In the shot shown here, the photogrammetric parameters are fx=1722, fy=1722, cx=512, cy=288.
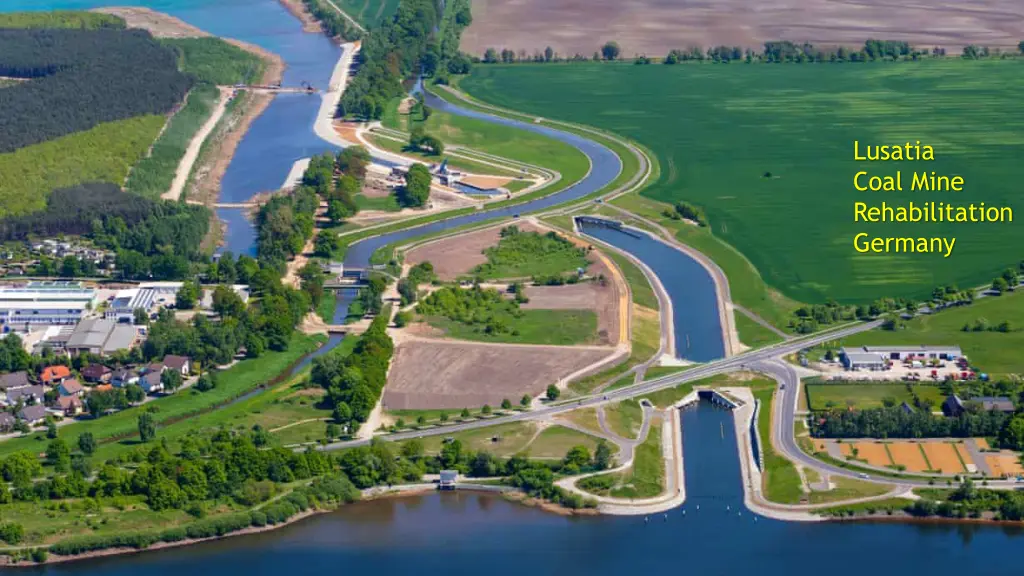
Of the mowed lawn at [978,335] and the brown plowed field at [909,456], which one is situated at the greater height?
the mowed lawn at [978,335]

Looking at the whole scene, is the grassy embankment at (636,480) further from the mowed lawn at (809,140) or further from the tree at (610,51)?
the tree at (610,51)

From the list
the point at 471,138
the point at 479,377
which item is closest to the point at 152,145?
the point at 471,138

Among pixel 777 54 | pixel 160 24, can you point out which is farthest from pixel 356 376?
pixel 160 24

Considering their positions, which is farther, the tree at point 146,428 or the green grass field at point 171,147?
the green grass field at point 171,147

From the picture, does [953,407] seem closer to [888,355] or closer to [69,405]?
[888,355]

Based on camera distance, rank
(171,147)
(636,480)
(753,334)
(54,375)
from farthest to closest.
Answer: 1. (171,147)
2. (753,334)
3. (54,375)
4. (636,480)

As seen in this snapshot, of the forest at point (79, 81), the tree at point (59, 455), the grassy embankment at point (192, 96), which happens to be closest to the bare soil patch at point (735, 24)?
the grassy embankment at point (192, 96)

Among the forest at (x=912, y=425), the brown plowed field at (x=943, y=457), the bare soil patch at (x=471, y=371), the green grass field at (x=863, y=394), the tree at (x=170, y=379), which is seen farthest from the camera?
the tree at (x=170, y=379)
